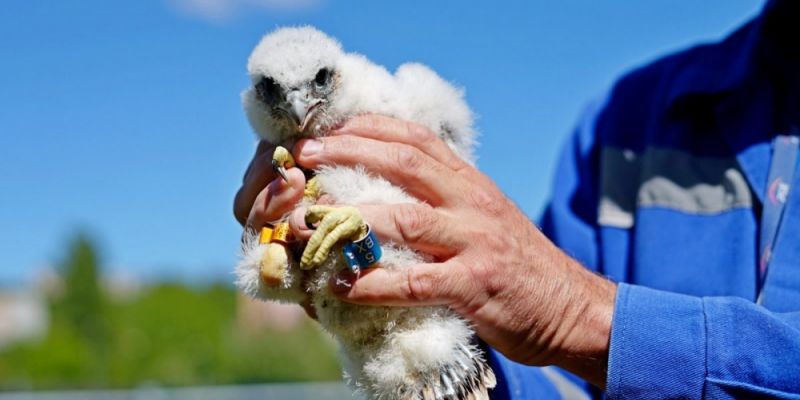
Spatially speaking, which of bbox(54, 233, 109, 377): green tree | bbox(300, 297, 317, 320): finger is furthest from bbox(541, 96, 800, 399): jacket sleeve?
bbox(54, 233, 109, 377): green tree

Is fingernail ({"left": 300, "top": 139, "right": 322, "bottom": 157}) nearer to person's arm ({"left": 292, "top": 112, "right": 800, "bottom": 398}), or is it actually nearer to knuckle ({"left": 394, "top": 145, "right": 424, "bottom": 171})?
person's arm ({"left": 292, "top": 112, "right": 800, "bottom": 398})

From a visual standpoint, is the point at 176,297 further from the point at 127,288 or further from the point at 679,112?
the point at 679,112

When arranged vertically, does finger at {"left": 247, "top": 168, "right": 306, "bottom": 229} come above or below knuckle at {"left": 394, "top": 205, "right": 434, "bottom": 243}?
above

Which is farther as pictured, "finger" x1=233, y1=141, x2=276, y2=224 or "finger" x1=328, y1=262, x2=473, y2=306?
"finger" x1=233, y1=141, x2=276, y2=224

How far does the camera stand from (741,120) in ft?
9.50

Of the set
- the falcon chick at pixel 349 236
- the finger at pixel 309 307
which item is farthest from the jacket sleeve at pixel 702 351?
the finger at pixel 309 307

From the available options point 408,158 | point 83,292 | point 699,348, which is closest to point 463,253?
point 408,158

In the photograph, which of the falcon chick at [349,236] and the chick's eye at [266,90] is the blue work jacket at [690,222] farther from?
the chick's eye at [266,90]

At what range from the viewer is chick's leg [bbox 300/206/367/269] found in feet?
6.63

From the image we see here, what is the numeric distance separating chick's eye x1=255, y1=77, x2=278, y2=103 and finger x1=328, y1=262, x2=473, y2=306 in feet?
1.90

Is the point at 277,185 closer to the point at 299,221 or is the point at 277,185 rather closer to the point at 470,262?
the point at 299,221

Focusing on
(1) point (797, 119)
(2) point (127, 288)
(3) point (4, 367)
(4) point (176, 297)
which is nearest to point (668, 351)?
(1) point (797, 119)

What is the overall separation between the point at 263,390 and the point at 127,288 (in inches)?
1933

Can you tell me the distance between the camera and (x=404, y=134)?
2.21m
